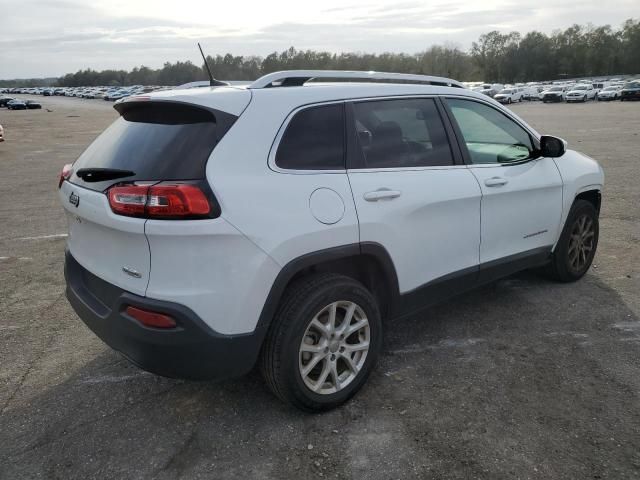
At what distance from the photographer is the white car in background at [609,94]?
154 ft

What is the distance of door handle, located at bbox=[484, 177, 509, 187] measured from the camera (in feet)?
12.4

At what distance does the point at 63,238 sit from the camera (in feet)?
21.9

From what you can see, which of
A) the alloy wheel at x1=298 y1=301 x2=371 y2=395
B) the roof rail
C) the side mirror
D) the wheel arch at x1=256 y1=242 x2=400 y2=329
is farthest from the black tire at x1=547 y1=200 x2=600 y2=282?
the alloy wheel at x1=298 y1=301 x2=371 y2=395

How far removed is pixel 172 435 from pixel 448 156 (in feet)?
7.79

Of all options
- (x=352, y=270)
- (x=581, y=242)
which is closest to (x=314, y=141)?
(x=352, y=270)

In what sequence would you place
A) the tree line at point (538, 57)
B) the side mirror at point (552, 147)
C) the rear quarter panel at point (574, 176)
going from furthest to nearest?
the tree line at point (538, 57), the rear quarter panel at point (574, 176), the side mirror at point (552, 147)

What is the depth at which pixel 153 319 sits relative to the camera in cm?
258

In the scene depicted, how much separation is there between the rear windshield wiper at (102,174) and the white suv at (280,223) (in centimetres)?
1

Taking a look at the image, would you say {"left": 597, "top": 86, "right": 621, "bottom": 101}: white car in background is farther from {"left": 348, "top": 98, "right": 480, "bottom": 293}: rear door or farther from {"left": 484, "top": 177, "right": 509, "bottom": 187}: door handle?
{"left": 348, "top": 98, "right": 480, "bottom": 293}: rear door

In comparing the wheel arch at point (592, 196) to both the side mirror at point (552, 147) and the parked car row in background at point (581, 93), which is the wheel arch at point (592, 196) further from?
the parked car row in background at point (581, 93)

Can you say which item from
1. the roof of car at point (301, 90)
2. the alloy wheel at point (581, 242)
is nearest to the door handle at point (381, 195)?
the roof of car at point (301, 90)

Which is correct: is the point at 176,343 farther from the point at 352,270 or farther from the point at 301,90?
the point at 301,90

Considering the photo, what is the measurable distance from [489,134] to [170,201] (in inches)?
110

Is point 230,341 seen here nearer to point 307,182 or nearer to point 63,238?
point 307,182
